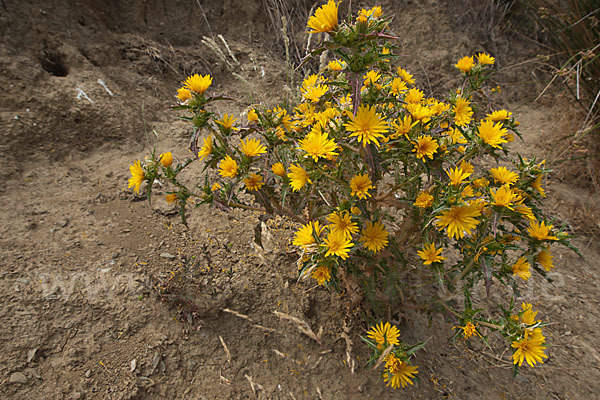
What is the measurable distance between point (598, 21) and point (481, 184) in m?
2.21

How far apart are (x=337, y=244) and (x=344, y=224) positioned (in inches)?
3.5

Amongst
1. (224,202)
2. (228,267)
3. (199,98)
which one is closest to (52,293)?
(228,267)

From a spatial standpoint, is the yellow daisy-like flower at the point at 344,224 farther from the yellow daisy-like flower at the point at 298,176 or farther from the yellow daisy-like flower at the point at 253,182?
the yellow daisy-like flower at the point at 253,182

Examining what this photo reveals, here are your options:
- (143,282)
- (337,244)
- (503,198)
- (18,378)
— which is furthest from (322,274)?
(18,378)

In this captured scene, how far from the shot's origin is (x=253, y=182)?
138cm

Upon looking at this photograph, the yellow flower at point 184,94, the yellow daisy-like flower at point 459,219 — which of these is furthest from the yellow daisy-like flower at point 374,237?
the yellow flower at point 184,94

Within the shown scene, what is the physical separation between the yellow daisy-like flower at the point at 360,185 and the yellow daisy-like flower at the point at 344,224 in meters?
0.08

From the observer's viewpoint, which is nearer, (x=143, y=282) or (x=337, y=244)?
(x=337, y=244)

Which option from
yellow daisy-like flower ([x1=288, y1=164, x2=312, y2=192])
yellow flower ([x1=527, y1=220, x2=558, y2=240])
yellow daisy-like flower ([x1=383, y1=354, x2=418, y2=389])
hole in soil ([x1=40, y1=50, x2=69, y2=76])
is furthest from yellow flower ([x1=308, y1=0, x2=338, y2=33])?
hole in soil ([x1=40, y1=50, x2=69, y2=76])

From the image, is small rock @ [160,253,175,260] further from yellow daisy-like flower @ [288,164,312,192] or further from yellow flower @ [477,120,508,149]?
yellow flower @ [477,120,508,149]

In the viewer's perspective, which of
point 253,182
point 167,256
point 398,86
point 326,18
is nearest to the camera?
point 326,18

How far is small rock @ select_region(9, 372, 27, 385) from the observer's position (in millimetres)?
1354

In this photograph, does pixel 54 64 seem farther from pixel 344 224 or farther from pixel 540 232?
pixel 540 232

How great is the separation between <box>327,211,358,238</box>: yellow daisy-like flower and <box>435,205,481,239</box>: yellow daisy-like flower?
28 centimetres
